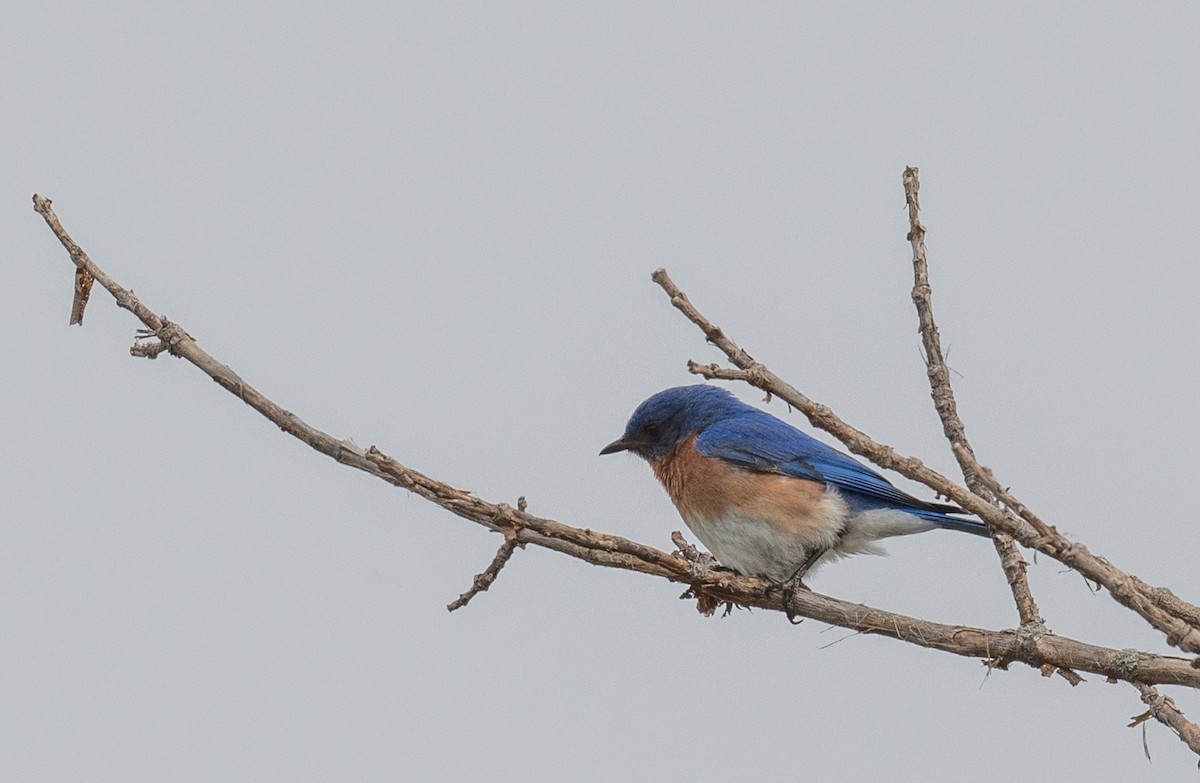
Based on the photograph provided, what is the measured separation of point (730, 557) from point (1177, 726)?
3.08 meters

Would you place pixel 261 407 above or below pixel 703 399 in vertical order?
below

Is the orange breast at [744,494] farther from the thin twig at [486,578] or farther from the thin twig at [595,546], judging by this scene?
the thin twig at [486,578]

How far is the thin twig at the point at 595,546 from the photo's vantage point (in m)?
4.37

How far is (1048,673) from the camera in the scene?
16.5 feet

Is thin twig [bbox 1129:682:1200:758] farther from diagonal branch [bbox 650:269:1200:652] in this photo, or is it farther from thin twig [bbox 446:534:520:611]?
thin twig [bbox 446:534:520:611]

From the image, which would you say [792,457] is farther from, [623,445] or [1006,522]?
[1006,522]

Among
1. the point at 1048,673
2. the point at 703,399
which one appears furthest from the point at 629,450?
the point at 1048,673

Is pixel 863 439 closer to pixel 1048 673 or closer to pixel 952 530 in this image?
pixel 1048 673

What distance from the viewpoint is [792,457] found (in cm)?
793

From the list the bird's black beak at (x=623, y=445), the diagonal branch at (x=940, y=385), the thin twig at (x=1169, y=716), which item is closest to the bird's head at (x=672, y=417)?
the bird's black beak at (x=623, y=445)

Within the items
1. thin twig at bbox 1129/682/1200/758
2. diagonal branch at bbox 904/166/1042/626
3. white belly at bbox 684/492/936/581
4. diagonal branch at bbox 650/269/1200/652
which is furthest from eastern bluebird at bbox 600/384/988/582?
diagonal branch at bbox 650/269/1200/652

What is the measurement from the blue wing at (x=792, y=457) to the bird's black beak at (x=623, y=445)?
497mm

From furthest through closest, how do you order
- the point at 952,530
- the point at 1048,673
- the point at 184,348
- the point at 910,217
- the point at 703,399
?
the point at 703,399 < the point at 952,530 < the point at 910,217 < the point at 1048,673 < the point at 184,348

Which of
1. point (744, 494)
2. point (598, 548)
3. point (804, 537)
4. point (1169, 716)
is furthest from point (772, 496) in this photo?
point (598, 548)
